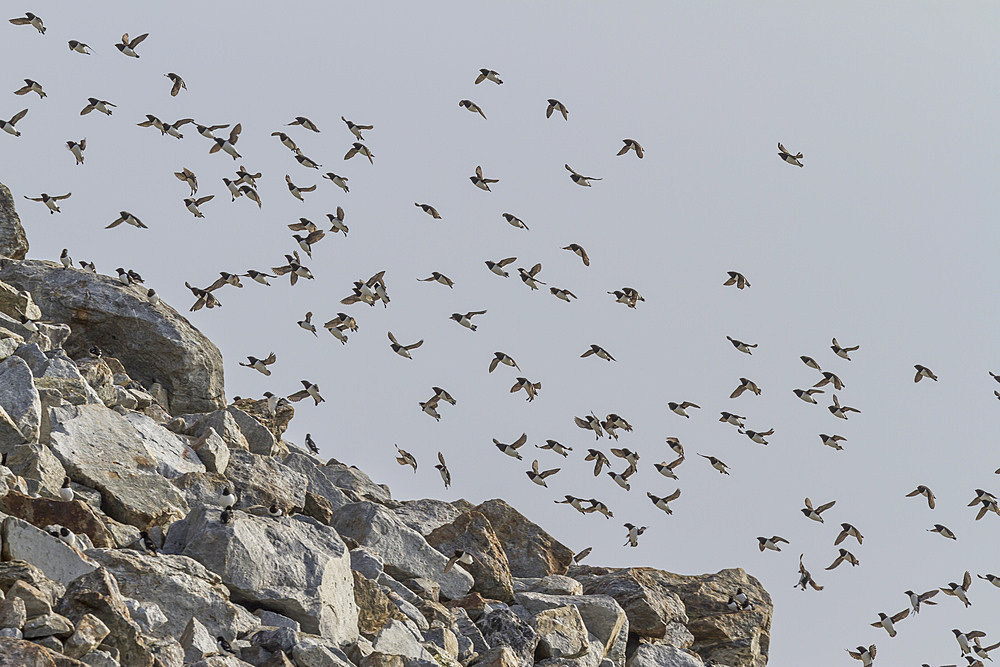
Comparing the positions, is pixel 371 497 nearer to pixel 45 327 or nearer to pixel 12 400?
pixel 45 327

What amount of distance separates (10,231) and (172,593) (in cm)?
1601

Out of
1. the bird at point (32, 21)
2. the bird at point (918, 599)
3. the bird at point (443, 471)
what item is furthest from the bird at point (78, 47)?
the bird at point (918, 599)

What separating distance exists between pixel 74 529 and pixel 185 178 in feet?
53.7

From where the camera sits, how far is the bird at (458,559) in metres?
23.4

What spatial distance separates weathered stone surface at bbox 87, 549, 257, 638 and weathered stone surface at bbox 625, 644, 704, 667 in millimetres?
10205

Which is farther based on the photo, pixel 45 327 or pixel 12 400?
pixel 45 327

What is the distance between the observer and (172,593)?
16.6 m

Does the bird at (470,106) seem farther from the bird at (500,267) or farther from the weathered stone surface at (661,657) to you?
the weathered stone surface at (661,657)

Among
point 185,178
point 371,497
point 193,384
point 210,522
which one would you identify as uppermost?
point 210,522

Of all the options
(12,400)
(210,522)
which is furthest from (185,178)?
(210,522)

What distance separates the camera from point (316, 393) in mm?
31234

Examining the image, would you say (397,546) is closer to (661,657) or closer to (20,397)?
(661,657)

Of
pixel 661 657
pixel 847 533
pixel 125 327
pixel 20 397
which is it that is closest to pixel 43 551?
pixel 20 397

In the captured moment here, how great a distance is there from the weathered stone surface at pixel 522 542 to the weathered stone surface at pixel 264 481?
4584 millimetres
